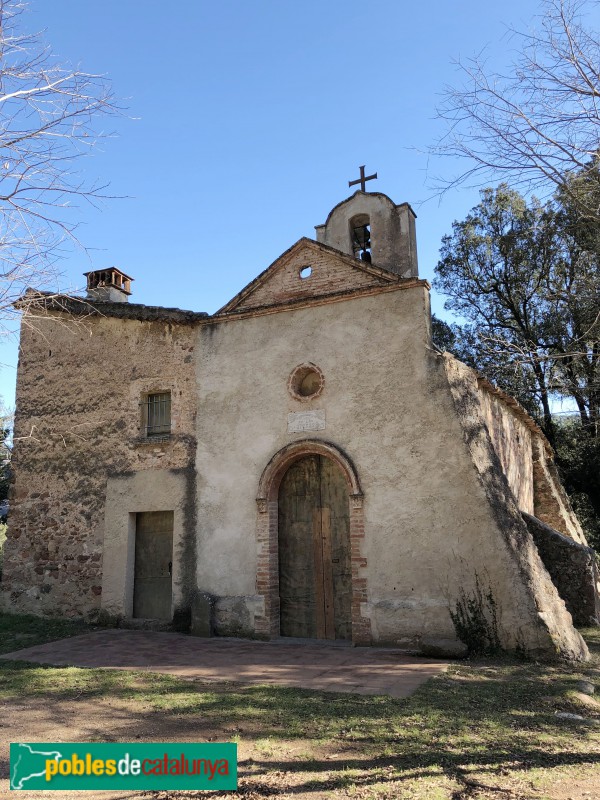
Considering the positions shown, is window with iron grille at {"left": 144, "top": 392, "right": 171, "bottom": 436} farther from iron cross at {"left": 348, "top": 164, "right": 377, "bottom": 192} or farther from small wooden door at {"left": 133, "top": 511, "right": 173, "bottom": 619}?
iron cross at {"left": 348, "top": 164, "right": 377, "bottom": 192}

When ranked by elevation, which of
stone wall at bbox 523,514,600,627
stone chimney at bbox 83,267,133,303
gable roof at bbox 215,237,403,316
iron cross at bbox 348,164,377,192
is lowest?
stone wall at bbox 523,514,600,627

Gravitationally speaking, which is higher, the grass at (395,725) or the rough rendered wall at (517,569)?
the rough rendered wall at (517,569)

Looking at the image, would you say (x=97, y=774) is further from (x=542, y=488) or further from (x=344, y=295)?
(x=542, y=488)

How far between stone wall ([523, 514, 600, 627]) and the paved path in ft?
11.7

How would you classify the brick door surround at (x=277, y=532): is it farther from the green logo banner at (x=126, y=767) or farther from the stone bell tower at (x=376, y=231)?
the green logo banner at (x=126, y=767)

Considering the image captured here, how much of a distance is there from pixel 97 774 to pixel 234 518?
220 inches

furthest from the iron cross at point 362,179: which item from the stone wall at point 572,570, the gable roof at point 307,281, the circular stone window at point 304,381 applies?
the stone wall at point 572,570

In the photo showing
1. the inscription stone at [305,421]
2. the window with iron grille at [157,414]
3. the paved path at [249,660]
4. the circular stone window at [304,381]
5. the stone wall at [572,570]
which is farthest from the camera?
the window with iron grille at [157,414]

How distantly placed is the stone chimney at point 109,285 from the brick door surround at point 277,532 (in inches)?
213

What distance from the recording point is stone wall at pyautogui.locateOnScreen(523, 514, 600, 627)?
377 inches

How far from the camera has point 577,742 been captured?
4.41m

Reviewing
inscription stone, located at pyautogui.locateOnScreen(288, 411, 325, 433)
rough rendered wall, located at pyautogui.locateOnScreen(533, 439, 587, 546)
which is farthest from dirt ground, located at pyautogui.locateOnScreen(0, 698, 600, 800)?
rough rendered wall, located at pyautogui.locateOnScreen(533, 439, 587, 546)

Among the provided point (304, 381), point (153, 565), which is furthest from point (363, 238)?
point (153, 565)

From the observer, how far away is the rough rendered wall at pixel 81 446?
33.8 ft
